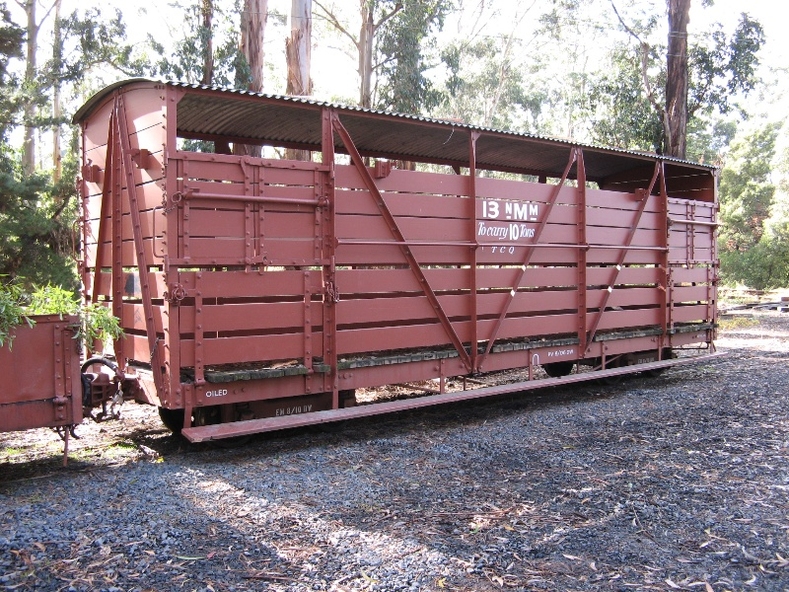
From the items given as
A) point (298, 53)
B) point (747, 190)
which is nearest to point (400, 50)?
point (298, 53)

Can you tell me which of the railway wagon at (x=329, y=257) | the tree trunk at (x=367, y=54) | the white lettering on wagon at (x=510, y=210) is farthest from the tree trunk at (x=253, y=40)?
the white lettering on wagon at (x=510, y=210)

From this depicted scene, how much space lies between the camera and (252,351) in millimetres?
6086

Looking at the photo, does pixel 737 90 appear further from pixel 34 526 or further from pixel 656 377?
pixel 34 526

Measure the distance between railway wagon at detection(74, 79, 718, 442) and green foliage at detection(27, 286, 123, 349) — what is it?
40cm

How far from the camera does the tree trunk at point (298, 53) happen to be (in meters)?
14.2

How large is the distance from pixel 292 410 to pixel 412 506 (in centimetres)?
226

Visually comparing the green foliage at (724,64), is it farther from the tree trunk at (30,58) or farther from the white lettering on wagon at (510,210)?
the tree trunk at (30,58)

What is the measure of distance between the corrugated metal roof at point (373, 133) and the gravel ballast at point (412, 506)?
3.21 m

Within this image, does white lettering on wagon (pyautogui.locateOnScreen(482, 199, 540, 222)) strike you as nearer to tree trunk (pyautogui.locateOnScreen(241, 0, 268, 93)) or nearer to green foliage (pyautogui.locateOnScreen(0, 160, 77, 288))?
tree trunk (pyautogui.locateOnScreen(241, 0, 268, 93))

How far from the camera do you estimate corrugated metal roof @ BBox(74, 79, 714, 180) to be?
259 inches

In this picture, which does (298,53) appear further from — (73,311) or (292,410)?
(73,311)

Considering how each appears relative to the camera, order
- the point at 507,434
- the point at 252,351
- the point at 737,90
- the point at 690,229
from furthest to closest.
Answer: the point at 737,90 < the point at 690,229 < the point at 507,434 < the point at 252,351

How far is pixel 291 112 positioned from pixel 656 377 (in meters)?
6.99

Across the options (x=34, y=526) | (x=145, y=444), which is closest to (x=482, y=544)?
(x=34, y=526)
